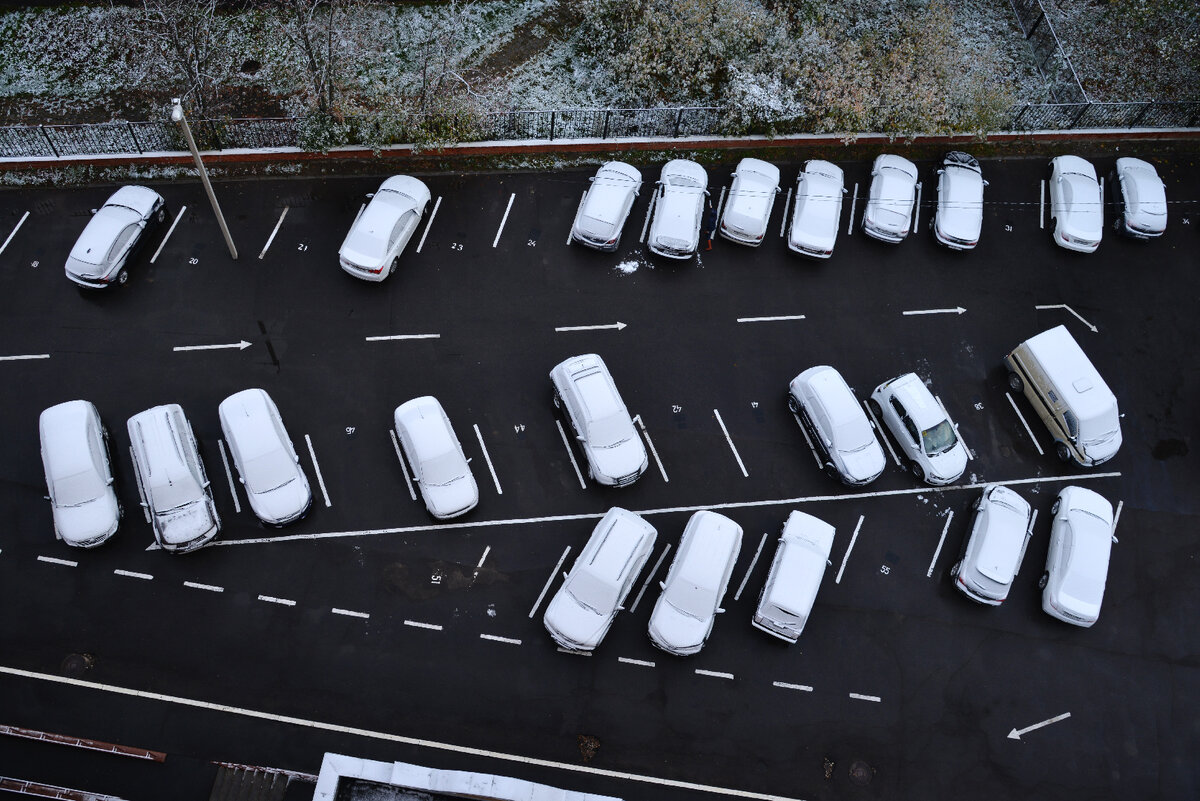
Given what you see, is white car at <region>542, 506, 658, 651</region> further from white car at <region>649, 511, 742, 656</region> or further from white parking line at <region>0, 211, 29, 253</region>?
white parking line at <region>0, 211, 29, 253</region>

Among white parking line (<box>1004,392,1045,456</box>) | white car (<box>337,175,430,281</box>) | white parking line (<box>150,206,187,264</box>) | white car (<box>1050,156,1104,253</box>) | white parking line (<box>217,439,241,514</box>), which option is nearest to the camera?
white parking line (<box>217,439,241,514</box>)

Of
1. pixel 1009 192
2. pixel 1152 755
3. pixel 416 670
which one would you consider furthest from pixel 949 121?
pixel 416 670

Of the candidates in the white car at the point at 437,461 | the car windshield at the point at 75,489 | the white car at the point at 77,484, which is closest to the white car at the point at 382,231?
the white car at the point at 437,461

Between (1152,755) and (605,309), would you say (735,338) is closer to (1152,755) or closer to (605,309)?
(605,309)

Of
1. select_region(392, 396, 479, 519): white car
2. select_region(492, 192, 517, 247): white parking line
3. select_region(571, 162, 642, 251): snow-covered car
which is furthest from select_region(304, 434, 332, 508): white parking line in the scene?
select_region(571, 162, 642, 251): snow-covered car

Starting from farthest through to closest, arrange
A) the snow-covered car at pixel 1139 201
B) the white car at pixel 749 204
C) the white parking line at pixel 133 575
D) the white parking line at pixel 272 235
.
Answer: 1. the snow-covered car at pixel 1139 201
2. the white car at pixel 749 204
3. the white parking line at pixel 272 235
4. the white parking line at pixel 133 575

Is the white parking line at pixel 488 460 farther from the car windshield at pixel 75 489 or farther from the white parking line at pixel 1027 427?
the white parking line at pixel 1027 427
